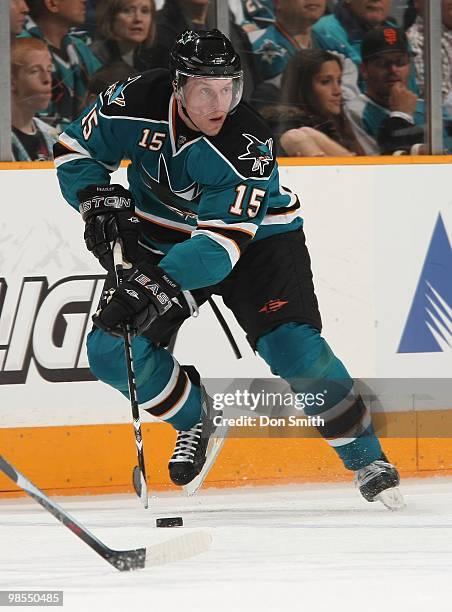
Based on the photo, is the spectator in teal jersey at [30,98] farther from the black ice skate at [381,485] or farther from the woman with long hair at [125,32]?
the black ice skate at [381,485]

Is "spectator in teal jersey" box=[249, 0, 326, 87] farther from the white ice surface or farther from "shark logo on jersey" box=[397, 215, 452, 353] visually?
the white ice surface

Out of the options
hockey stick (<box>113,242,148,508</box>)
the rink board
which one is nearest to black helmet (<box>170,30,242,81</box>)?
hockey stick (<box>113,242,148,508</box>)

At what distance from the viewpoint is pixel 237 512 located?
11.7 feet

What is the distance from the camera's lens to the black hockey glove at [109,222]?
3.35 metres

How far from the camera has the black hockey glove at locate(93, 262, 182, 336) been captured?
3096 millimetres

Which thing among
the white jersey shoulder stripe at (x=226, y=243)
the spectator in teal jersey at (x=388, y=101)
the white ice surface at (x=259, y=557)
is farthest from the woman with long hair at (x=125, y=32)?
the white ice surface at (x=259, y=557)

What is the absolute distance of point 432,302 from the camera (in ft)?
14.3

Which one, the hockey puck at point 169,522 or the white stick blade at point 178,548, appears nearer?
the white stick blade at point 178,548

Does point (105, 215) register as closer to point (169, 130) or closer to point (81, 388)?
point (169, 130)

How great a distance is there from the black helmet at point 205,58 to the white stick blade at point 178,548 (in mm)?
1198

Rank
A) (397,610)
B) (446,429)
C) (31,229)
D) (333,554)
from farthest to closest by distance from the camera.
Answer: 1. (446,429)
2. (31,229)
3. (333,554)
4. (397,610)

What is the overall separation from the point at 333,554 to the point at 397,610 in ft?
1.97

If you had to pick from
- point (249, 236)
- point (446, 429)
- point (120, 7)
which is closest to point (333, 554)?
point (249, 236)

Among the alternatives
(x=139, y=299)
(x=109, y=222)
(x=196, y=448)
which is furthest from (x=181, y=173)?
(x=196, y=448)
